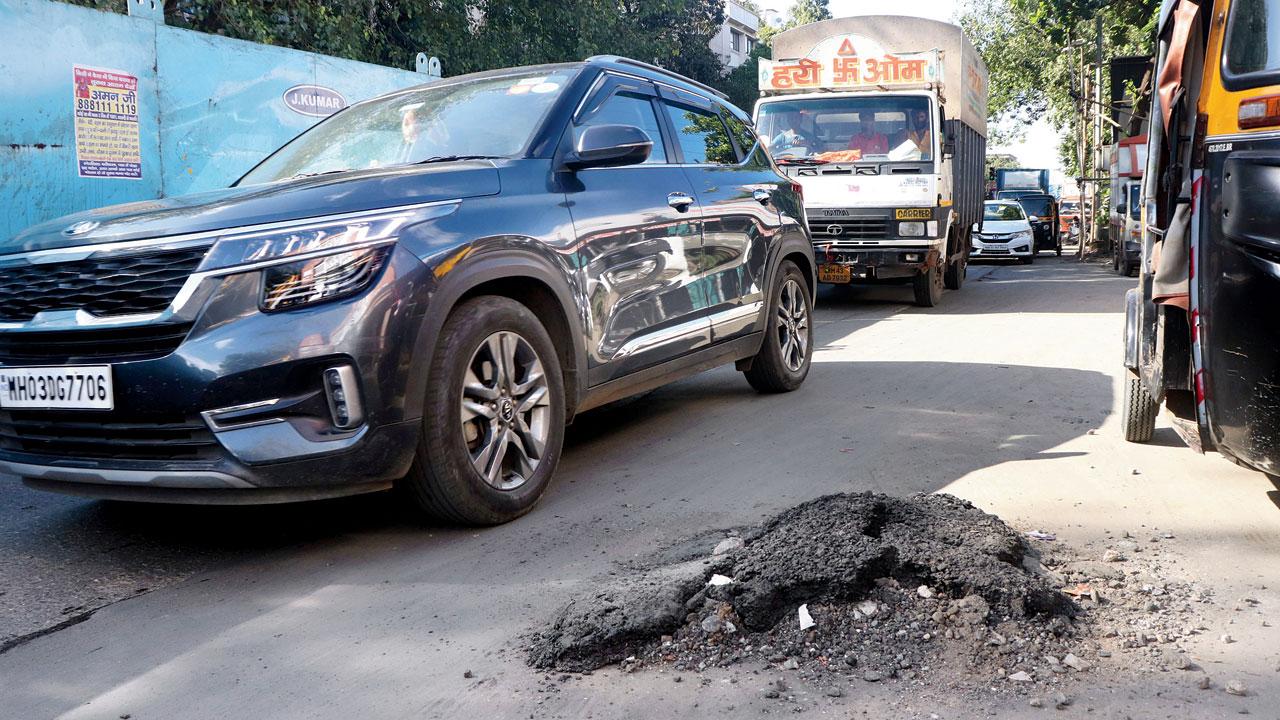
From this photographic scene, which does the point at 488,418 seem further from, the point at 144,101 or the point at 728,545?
the point at 144,101

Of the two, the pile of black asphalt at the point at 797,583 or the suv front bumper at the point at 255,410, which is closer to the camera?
the pile of black asphalt at the point at 797,583

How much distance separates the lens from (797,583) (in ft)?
10.6

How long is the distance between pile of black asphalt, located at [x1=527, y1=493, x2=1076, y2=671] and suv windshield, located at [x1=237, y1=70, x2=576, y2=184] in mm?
2047

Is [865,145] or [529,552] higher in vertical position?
[865,145]

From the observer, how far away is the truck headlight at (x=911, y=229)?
41.8 feet

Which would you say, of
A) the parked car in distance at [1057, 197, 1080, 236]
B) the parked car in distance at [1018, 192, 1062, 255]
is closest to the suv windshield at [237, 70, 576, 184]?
the parked car in distance at [1018, 192, 1062, 255]

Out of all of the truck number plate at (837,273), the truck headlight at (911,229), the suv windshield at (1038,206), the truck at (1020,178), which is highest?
the truck at (1020,178)

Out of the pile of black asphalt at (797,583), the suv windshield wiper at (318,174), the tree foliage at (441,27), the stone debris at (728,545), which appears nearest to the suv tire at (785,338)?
the suv windshield wiper at (318,174)

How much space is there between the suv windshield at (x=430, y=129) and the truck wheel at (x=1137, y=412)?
3.18 m

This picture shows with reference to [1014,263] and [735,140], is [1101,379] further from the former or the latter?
[1014,263]

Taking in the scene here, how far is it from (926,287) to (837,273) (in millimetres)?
1218

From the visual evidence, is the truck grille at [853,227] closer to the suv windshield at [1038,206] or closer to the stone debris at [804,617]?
the stone debris at [804,617]

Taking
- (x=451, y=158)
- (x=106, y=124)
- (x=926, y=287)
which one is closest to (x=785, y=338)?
(x=451, y=158)

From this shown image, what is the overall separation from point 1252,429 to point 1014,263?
24900 millimetres
